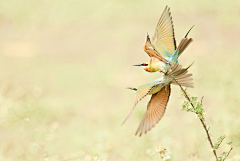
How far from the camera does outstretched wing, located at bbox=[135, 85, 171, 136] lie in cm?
112

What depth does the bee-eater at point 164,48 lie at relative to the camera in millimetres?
1070

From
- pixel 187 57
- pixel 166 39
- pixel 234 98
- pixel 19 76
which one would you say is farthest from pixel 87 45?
pixel 166 39

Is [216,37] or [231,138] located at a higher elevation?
[216,37]

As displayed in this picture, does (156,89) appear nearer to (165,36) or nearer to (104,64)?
(165,36)

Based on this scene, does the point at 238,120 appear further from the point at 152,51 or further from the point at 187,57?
the point at 187,57

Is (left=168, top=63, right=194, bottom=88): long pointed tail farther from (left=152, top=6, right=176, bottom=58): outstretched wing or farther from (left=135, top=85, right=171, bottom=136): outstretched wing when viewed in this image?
(left=152, top=6, right=176, bottom=58): outstretched wing

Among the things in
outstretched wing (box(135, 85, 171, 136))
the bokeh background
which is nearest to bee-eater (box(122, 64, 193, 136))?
outstretched wing (box(135, 85, 171, 136))

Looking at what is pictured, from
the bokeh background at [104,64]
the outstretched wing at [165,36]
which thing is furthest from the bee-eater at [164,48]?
the bokeh background at [104,64]

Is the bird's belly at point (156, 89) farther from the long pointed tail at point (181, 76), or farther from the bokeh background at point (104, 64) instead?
the bokeh background at point (104, 64)

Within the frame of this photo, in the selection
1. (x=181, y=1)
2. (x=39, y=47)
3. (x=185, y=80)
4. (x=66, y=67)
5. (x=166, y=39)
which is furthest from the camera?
(x=181, y=1)

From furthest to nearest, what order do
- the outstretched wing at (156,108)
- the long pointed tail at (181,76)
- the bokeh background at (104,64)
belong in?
the bokeh background at (104,64) → the outstretched wing at (156,108) → the long pointed tail at (181,76)

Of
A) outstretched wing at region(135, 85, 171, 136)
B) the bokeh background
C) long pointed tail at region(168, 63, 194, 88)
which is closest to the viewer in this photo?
long pointed tail at region(168, 63, 194, 88)

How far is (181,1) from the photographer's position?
22.0ft

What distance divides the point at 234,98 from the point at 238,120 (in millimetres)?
128
